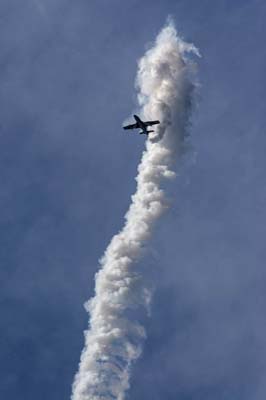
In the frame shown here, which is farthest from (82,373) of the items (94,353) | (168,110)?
(168,110)

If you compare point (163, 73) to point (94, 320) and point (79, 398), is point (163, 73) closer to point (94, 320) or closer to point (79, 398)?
point (94, 320)

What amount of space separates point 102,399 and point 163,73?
2650 inches

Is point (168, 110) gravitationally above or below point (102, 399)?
above

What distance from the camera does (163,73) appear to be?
197m

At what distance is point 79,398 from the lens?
192 meters

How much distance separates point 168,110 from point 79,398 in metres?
61.8

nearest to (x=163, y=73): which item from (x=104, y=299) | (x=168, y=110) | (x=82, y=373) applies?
(x=168, y=110)

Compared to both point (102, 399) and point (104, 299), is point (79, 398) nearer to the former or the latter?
point (102, 399)

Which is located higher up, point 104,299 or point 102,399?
point 104,299

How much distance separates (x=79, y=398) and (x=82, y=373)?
5073 millimetres

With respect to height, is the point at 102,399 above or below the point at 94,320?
below

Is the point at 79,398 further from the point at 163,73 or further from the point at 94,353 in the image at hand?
the point at 163,73

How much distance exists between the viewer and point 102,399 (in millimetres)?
190000

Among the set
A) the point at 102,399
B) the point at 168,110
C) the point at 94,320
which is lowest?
the point at 102,399
